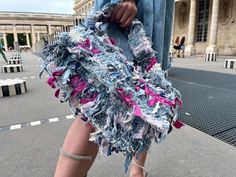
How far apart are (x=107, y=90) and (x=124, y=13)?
0.31 meters

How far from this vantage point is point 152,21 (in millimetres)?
961

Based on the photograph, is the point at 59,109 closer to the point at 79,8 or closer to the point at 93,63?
the point at 93,63

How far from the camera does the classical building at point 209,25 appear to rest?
15.9 m

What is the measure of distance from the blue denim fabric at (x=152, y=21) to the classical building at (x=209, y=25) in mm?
16122

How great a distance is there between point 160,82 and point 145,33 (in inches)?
9.5

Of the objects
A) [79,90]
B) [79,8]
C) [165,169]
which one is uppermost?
[79,8]

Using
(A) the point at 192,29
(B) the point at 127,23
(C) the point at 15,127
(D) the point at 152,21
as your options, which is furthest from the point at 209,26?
(B) the point at 127,23

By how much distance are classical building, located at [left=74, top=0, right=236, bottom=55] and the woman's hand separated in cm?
1645

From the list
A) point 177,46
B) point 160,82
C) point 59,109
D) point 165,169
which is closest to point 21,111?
point 59,109

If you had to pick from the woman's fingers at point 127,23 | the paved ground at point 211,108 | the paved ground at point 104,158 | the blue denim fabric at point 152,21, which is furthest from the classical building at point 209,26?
the woman's fingers at point 127,23

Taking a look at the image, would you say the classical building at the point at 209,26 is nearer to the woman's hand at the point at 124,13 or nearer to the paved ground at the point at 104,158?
the paved ground at the point at 104,158

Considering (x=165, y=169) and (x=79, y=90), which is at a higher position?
(x=79, y=90)

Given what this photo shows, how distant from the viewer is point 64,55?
2.60 ft

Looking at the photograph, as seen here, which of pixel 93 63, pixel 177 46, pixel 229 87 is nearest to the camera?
pixel 93 63
